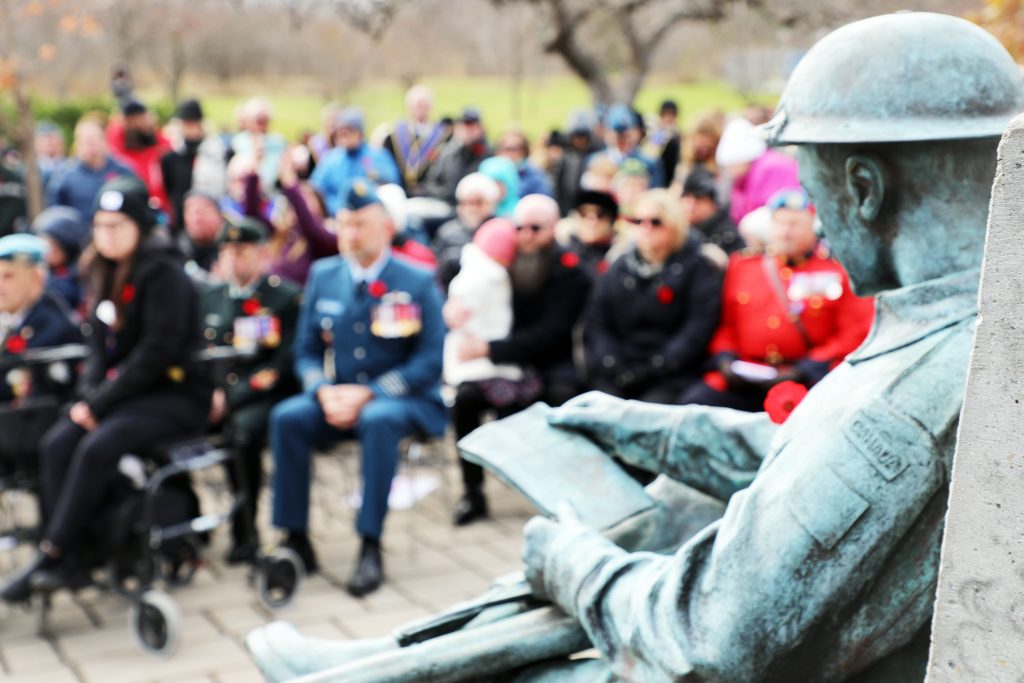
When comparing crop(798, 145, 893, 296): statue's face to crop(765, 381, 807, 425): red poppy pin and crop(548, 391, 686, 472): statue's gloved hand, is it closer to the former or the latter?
crop(765, 381, 807, 425): red poppy pin

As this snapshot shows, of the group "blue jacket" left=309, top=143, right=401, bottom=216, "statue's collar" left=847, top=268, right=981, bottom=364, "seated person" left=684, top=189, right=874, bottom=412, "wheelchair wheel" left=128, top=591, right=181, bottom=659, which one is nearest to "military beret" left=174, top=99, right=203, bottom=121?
"blue jacket" left=309, top=143, right=401, bottom=216

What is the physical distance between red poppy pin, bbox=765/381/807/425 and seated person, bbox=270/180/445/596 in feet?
12.6

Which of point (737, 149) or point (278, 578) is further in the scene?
point (737, 149)

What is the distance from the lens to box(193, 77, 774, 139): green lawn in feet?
95.0

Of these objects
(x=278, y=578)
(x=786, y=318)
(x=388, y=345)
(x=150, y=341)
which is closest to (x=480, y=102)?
(x=388, y=345)

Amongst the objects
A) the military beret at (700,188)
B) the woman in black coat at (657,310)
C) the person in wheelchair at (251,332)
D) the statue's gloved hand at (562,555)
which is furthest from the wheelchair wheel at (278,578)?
the statue's gloved hand at (562,555)

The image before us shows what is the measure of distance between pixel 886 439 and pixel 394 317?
15.2ft

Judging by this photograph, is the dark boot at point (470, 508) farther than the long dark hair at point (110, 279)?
Yes

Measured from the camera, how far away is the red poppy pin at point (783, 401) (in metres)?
2.29

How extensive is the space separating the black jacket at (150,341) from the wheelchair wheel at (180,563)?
2.17 ft

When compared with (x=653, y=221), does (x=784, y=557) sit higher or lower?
higher

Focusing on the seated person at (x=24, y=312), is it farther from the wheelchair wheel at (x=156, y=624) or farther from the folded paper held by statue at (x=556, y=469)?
the folded paper held by statue at (x=556, y=469)

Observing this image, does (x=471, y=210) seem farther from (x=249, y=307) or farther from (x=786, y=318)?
(x=786, y=318)

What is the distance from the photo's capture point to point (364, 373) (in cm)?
636
